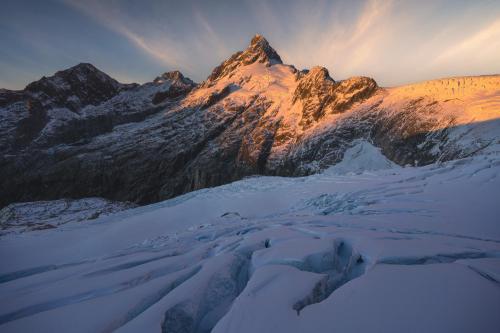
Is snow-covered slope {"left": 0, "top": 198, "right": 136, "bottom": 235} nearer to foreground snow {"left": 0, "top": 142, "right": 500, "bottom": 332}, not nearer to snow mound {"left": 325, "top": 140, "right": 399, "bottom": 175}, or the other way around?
snow mound {"left": 325, "top": 140, "right": 399, "bottom": 175}

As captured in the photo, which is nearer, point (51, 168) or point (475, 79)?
point (475, 79)

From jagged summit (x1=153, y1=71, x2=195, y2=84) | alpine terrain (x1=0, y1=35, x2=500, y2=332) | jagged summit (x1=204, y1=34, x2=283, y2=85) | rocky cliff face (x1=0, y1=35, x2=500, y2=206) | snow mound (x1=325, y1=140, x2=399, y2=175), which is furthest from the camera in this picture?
jagged summit (x1=153, y1=71, x2=195, y2=84)

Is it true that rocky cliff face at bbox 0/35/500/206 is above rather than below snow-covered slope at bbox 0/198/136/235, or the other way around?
above

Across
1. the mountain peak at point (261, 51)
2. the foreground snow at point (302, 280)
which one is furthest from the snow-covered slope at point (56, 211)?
the mountain peak at point (261, 51)

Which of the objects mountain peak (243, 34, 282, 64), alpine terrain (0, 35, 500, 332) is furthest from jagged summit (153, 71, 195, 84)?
alpine terrain (0, 35, 500, 332)

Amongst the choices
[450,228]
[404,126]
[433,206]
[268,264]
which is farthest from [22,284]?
[404,126]

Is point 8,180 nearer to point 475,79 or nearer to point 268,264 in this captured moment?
point 268,264
